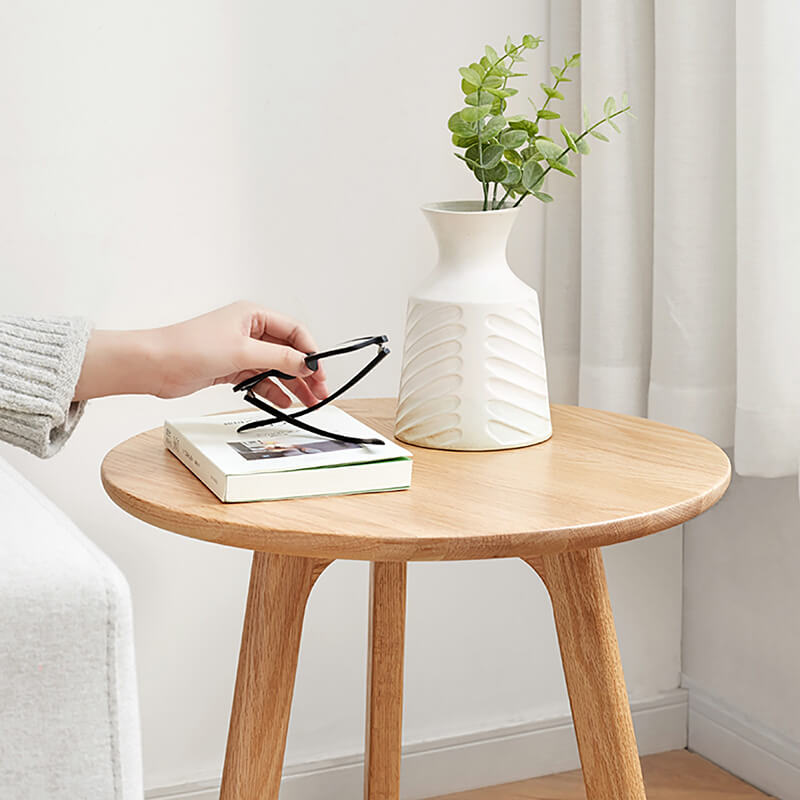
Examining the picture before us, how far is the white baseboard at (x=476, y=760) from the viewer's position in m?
1.43

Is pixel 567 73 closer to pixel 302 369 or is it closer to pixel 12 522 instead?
pixel 302 369

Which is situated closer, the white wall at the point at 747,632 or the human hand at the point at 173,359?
the human hand at the point at 173,359

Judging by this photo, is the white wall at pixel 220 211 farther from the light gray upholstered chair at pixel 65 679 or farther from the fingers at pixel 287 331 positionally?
the light gray upholstered chair at pixel 65 679

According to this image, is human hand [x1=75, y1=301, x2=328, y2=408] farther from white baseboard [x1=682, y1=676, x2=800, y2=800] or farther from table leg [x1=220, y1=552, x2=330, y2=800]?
white baseboard [x1=682, y1=676, x2=800, y2=800]

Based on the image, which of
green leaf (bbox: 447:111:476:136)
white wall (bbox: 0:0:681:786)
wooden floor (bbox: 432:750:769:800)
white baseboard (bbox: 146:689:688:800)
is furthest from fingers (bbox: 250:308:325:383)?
wooden floor (bbox: 432:750:769:800)

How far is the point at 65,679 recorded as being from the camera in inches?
23.9

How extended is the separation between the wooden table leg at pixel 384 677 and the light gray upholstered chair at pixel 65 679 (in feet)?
1.49

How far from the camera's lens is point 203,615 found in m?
1.37

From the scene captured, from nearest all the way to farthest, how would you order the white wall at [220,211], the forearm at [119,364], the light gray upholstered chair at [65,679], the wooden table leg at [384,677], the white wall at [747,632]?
the light gray upholstered chair at [65,679] < the forearm at [119,364] < the wooden table leg at [384,677] < the white wall at [220,211] < the white wall at [747,632]

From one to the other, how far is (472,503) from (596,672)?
0.20 meters

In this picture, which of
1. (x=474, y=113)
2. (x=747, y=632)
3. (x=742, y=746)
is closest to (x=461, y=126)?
(x=474, y=113)

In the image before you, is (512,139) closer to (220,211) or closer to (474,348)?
(474,348)

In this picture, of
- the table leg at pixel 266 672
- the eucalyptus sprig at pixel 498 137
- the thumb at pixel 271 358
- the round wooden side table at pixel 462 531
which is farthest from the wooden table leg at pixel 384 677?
the eucalyptus sprig at pixel 498 137

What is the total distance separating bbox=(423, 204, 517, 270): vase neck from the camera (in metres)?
0.95
